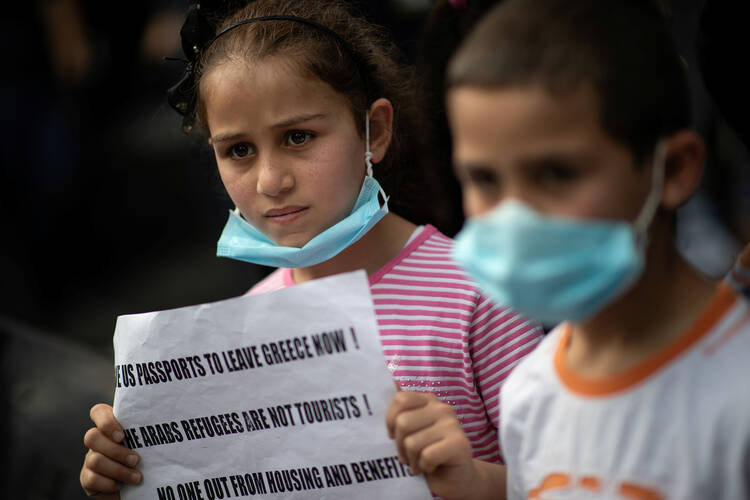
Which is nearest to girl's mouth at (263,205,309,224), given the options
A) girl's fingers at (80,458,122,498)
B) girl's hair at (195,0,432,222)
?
girl's hair at (195,0,432,222)

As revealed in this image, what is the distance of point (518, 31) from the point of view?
1258 mm

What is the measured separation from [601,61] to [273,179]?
0.88 m

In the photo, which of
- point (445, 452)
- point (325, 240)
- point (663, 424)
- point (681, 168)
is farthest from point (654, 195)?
point (325, 240)

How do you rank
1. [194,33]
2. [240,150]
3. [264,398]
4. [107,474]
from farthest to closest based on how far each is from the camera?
[194,33]
[240,150]
[107,474]
[264,398]

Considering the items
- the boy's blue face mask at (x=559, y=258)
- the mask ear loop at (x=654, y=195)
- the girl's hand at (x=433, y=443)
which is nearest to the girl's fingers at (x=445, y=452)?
the girl's hand at (x=433, y=443)

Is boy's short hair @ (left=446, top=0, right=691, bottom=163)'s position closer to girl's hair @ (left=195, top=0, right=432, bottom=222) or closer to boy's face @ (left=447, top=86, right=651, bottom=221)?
boy's face @ (left=447, top=86, right=651, bottom=221)

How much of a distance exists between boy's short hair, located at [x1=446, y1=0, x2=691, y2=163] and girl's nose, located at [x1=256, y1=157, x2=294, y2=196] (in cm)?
69

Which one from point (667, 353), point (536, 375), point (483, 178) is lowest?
point (536, 375)

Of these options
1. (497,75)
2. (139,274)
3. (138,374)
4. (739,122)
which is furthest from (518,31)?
(139,274)

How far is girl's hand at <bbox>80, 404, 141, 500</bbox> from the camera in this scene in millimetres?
1890

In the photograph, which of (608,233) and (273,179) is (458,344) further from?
(608,233)

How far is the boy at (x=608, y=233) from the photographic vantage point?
3.88 feet

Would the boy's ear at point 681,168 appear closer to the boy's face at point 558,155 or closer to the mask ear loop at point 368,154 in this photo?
the boy's face at point 558,155

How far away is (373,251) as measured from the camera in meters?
2.10
